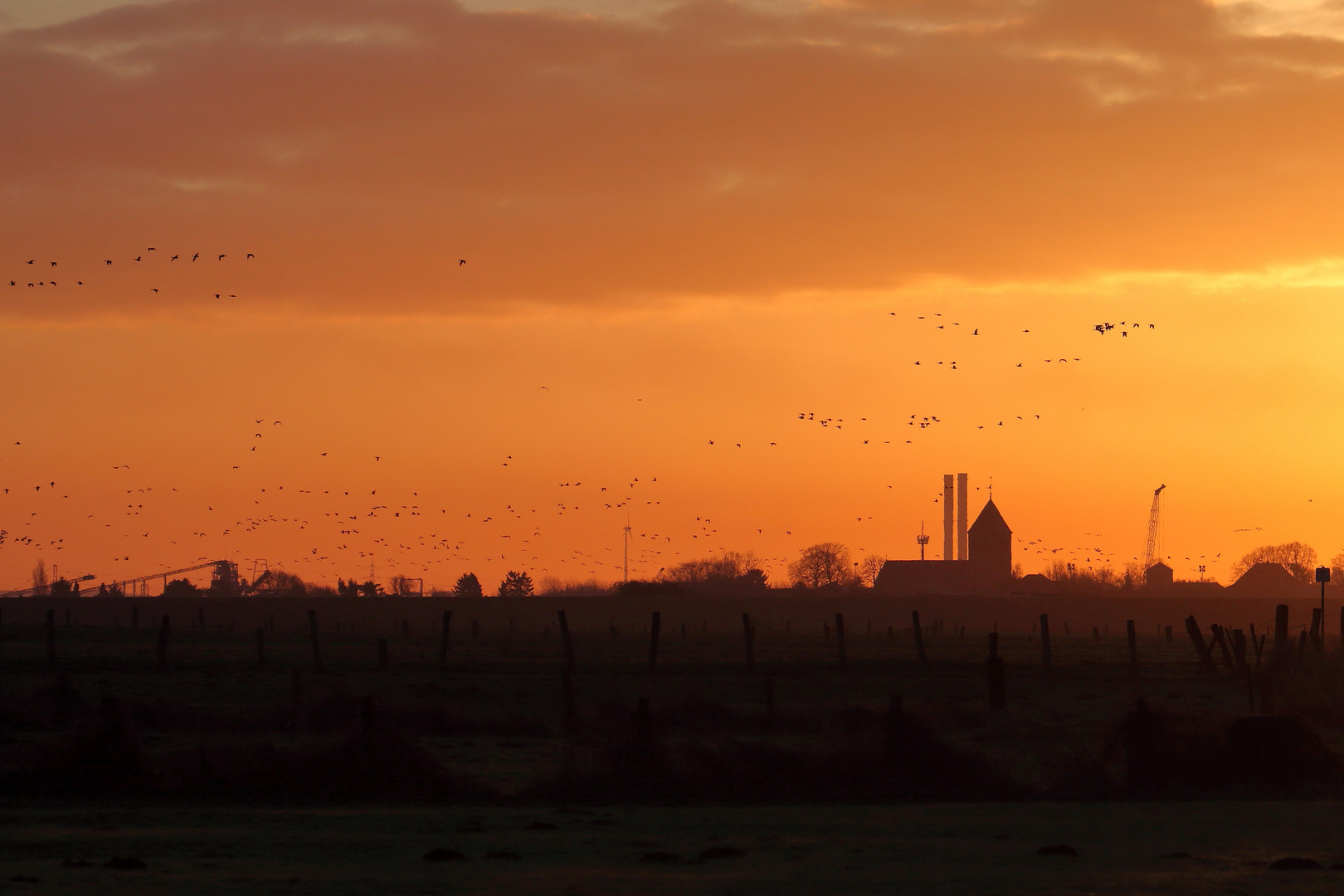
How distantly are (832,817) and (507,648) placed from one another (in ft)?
158

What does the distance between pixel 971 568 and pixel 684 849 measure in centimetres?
16990

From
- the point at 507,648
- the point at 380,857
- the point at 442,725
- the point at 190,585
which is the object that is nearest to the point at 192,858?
the point at 380,857

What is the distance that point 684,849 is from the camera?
1530 cm

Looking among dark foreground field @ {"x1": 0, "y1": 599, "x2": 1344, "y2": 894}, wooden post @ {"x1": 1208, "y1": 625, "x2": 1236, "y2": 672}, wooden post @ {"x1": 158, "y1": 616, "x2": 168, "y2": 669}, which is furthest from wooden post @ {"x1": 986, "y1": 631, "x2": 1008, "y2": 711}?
wooden post @ {"x1": 158, "y1": 616, "x2": 168, "y2": 669}

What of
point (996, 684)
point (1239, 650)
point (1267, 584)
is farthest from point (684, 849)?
point (1267, 584)

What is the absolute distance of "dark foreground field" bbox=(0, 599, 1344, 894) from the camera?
13648 millimetres

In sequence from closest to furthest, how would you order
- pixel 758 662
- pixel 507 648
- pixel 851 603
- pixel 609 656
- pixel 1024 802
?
pixel 1024 802 < pixel 758 662 < pixel 609 656 < pixel 507 648 < pixel 851 603

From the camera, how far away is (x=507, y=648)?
65250 millimetres

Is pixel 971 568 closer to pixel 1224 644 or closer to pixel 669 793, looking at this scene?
pixel 1224 644

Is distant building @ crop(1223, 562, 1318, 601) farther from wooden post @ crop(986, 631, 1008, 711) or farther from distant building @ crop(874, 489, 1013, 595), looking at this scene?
wooden post @ crop(986, 631, 1008, 711)

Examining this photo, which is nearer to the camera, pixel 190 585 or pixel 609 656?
pixel 609 656

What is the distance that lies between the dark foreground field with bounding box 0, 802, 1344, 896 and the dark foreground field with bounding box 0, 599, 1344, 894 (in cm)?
6

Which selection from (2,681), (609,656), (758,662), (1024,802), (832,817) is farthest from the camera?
(609,656)

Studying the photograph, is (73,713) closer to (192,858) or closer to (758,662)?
(192,858)
